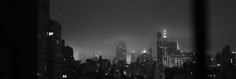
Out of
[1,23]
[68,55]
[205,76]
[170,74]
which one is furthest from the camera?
[68,55]

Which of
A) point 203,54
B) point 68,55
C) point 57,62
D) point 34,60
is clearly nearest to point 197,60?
point 203,54

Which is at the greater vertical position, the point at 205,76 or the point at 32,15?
the point at 32,15

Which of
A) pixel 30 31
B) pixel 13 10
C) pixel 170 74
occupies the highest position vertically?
pixel 13 10

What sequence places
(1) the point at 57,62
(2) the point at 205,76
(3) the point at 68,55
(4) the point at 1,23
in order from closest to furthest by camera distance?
(2) the point at 205,76, (4) the point at 1,23, (1) the point at 57,62, (3) the point at 68,55

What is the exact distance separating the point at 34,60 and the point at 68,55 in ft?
101

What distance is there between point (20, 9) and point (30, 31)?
1.21ft

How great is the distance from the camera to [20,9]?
5098 millimetres

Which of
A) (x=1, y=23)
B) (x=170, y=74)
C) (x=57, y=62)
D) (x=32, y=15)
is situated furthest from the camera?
(x=170, y=74)

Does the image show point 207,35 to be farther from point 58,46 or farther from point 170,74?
point 170,74

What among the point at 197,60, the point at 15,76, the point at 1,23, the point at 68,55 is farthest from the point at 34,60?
the point at 68,55

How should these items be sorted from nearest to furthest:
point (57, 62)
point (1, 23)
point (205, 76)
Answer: point (205, 76)
point (1, 23)
point (57, 62)

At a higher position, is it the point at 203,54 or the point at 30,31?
the point at 30,31

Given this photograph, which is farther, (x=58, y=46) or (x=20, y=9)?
(x=58, y=46)

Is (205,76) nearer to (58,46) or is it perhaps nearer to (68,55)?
(58,46)
